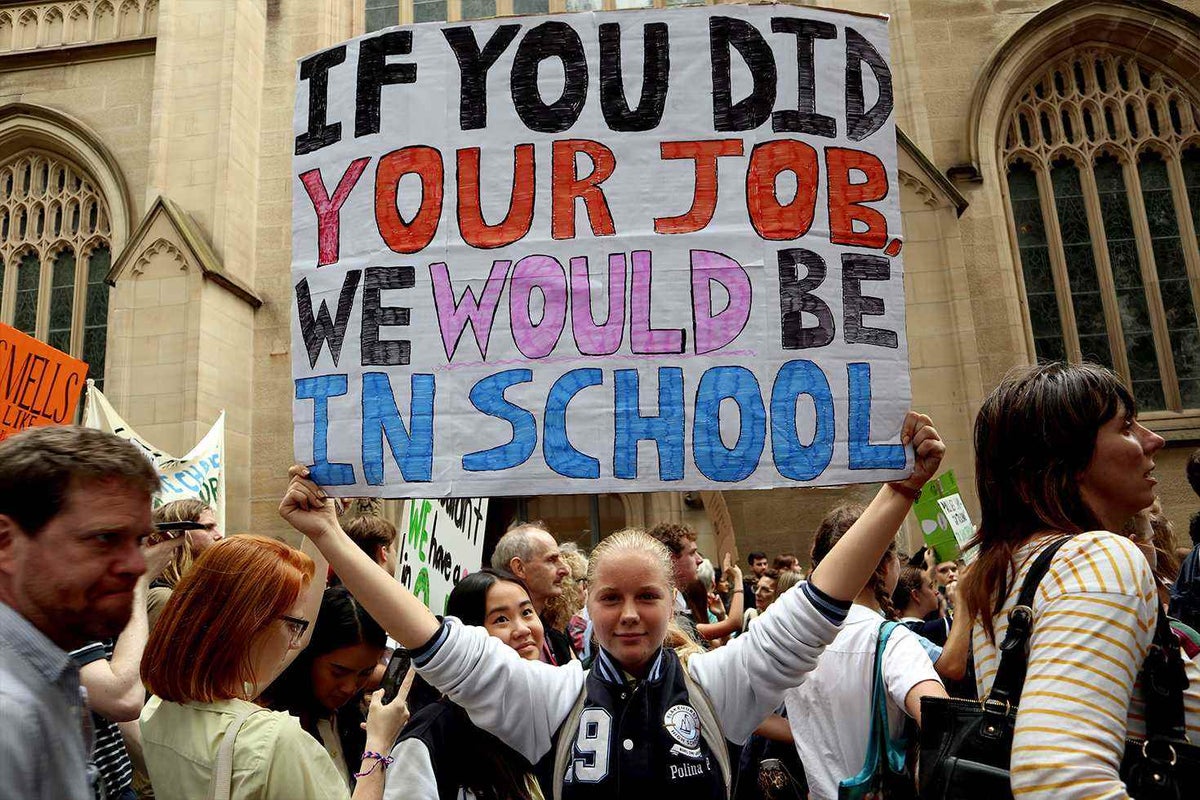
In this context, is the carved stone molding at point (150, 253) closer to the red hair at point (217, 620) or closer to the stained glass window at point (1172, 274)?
the red hair at point (217, 620)

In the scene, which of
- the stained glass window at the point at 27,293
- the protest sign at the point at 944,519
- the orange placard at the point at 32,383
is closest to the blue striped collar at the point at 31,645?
the orange placard at the point at 32,383

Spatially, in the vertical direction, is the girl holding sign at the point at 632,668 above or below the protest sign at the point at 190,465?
below

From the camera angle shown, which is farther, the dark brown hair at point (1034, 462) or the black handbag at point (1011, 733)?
the dark brown hair at point (1034, 462)

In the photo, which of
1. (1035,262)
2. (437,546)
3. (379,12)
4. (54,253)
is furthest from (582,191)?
(54,253)

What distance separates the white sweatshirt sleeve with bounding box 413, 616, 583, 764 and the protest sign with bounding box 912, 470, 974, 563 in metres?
7.32

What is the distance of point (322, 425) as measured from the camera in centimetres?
294

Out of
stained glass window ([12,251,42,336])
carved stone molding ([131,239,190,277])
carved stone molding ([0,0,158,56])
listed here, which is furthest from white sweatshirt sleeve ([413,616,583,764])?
carved stone molding ([0,0,158,56])

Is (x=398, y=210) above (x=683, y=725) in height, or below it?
above

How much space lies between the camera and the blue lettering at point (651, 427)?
9.45 feet

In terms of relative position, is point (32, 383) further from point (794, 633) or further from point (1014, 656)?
point (1014, 656)

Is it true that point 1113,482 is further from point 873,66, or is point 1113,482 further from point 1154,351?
point 1154,351

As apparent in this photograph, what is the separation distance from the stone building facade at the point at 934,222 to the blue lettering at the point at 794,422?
873cm

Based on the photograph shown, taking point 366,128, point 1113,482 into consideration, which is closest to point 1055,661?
point 1113,482

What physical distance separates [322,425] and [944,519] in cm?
768
